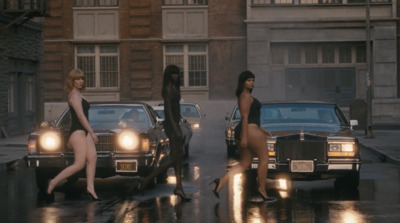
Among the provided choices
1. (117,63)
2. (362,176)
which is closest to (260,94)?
(117,63)

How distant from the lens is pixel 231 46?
39.4 meters

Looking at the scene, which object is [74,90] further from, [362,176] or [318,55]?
[318,55]

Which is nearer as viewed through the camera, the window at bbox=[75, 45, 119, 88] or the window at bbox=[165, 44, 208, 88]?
the window at bbox=[165, 44, 208, 88]

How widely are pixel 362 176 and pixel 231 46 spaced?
25.5m

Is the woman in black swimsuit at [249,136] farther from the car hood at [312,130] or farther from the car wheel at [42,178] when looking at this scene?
the car wheel at [42,178]

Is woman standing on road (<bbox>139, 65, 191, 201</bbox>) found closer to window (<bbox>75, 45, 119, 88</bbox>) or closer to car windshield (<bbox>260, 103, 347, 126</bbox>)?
car windshield (<bbox>260, 103, 347, 126</bbox>)

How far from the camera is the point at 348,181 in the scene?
12.4 meters

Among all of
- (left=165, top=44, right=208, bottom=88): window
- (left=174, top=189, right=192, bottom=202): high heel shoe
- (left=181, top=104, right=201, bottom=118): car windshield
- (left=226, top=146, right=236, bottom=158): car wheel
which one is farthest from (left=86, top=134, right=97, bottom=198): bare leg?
(left=165, top=44, right=208, bottom=88): window

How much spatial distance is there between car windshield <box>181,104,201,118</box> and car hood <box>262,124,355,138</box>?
490 inches

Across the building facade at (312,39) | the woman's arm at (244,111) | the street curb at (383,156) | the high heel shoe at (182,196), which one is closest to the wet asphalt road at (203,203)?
the high heel shoe at (182,196)

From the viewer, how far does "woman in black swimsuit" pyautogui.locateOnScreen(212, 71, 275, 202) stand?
416 inches

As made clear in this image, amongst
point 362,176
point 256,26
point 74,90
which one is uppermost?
point 256,26

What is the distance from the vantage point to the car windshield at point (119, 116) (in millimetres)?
13297

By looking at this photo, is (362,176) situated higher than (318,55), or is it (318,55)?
(318,55)
